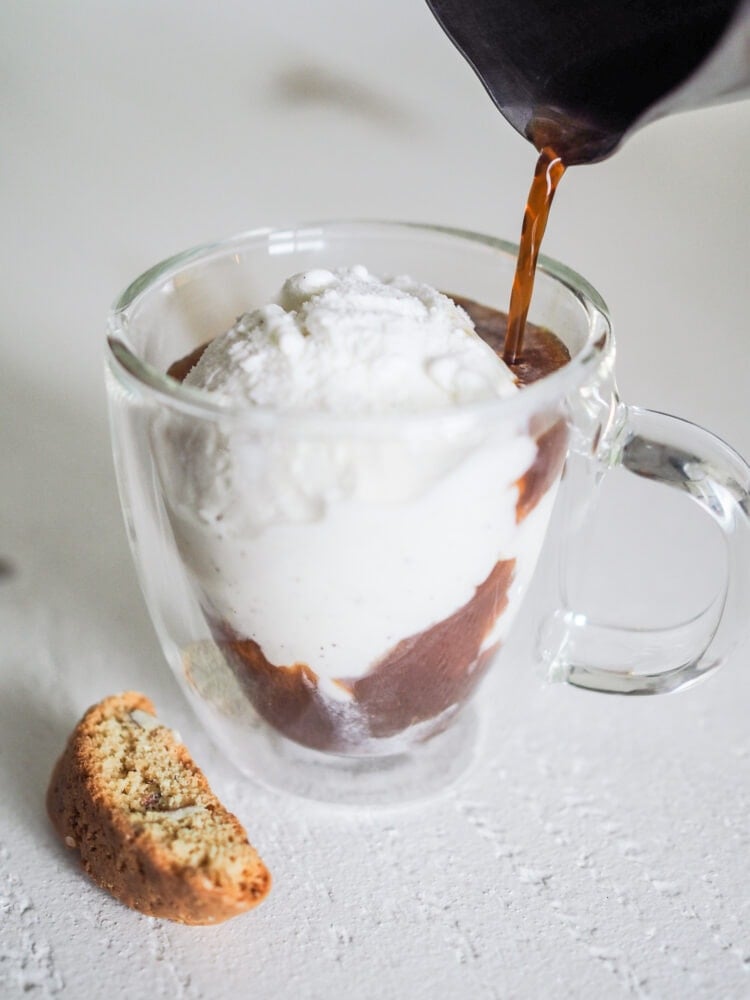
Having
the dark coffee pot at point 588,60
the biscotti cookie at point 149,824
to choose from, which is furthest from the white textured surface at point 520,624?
the dark coffee pot at point 588,60

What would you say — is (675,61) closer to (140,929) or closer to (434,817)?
(434,817)

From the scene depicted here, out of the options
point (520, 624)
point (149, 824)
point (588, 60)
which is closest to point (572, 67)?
point (588, 60)

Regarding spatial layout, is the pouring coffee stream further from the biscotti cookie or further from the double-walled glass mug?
the biscotti cookie

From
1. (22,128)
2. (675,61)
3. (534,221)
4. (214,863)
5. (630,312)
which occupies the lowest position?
(630,312)

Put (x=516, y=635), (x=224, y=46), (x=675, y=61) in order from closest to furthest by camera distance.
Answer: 1. (x=675, y=61)
2. (x=516, y=635)
3. (x=224, y=46)

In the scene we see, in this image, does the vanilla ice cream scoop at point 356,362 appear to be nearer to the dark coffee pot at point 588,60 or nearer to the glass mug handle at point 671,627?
the glass mug handle at point 671,627

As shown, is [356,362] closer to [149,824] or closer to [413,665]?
[413,665]

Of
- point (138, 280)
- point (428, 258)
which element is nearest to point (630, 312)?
point (428, 258)
